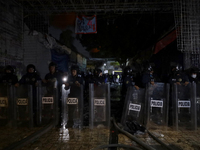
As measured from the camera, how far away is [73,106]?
201 inches

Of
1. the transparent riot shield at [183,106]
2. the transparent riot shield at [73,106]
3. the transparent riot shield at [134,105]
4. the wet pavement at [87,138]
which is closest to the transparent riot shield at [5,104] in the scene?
the wet pavement at [87,138]

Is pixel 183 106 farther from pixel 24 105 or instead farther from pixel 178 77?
pixel 24 105

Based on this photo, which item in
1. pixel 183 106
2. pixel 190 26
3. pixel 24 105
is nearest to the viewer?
pixel 183 106

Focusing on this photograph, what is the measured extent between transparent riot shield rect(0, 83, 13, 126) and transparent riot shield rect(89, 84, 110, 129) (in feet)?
9.30

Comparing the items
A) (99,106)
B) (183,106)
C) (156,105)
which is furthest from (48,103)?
(183,106)

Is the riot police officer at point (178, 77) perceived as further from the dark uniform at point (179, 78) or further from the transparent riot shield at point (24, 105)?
the transparent riot shield at point (24, 105)

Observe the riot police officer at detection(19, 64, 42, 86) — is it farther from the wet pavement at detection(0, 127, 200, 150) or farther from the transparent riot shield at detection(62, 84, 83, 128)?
the wet pavement at detection(0, 127, 200, 150)

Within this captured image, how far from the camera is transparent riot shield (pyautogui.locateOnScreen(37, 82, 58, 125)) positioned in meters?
5.11

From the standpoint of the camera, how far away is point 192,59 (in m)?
7.71

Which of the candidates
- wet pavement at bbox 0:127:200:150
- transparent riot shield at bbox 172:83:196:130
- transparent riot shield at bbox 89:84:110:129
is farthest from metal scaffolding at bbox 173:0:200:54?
transparent riot shield at bbox 89:84:110:129

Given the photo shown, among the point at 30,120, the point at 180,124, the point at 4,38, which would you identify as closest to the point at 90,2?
the point at 4,38

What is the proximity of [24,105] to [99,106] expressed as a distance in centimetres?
265

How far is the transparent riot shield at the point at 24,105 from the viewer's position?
5.00 metres

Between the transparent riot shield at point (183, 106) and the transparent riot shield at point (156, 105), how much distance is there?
0.33 meters
